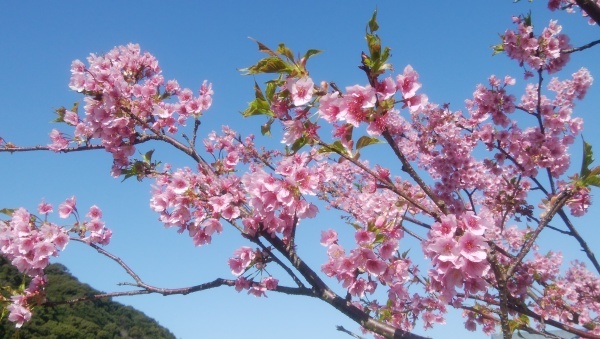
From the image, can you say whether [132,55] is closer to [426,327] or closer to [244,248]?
[244,248]

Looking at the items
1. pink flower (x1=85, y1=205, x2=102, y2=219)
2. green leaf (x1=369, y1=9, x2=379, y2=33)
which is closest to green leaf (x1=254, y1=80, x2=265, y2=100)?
green leaf (x1=369, y1=9, x2=379, y2=33)

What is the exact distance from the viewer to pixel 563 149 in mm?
5043

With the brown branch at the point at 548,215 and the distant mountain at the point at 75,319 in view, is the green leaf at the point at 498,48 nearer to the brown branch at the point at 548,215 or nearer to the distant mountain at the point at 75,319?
the brown branch at the point at 548,215

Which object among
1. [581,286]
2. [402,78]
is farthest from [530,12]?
[581,286]

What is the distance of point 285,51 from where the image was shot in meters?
2.77

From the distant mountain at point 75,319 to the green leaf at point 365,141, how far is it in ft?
119

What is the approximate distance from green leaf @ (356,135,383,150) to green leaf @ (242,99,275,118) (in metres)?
0.55

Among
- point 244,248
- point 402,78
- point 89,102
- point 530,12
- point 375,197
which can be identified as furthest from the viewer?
point 375,197

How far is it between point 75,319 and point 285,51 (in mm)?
56284

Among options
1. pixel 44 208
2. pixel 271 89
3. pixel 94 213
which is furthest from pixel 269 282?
pixel 44 208

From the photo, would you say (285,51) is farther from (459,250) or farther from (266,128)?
(459,250)

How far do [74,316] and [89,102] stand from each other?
5586 cm

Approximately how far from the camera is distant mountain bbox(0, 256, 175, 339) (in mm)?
43219

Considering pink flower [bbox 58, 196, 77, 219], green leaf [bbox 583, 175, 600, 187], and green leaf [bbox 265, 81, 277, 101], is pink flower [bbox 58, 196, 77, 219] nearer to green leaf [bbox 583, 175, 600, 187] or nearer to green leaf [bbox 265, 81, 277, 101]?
green leaf [bbox 265, 81, 277, 101]
